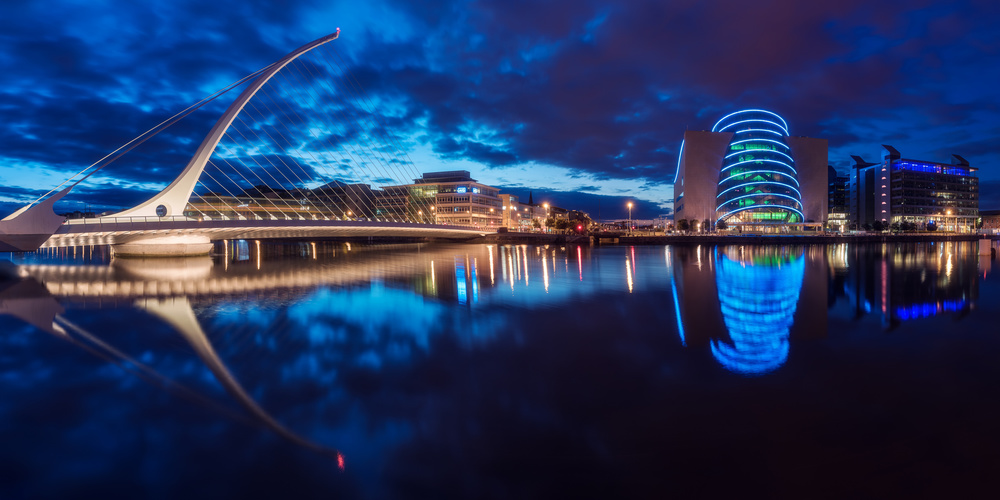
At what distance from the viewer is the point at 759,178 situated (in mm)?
84688

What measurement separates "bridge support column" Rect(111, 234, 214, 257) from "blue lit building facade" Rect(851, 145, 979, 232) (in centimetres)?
13566

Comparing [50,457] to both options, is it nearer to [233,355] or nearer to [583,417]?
[233,355]

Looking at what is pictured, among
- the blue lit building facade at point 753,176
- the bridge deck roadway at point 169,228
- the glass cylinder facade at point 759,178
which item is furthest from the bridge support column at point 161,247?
the glass cylinder facade at point 759,178

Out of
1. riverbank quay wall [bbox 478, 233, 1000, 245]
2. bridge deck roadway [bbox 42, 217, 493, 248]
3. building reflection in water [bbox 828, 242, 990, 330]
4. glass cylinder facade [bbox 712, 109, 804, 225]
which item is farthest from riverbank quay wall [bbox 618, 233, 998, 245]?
bridge deck roadway [bbox 42, 217, 493, 248]

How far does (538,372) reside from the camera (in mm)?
7047

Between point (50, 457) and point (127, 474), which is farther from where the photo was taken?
point (50, 457)

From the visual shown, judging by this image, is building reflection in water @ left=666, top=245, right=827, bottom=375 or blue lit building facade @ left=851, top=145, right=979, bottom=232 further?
blue lit building facade @ left=851, top=145, right=979, bottom=232

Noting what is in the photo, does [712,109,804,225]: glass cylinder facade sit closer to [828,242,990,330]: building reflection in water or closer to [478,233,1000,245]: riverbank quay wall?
[478,233,1000,245]: riverbank quay wall

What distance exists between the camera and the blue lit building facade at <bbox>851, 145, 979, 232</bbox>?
110 m

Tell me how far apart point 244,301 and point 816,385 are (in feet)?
50.1

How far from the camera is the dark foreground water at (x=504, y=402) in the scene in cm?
409

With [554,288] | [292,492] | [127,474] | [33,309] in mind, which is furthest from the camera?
[554,288]

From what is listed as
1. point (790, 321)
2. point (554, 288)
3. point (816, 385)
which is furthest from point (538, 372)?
point (554, 288)

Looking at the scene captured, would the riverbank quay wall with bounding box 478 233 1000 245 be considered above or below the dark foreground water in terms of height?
above
